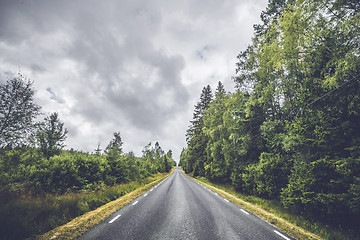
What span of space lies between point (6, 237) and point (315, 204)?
1135 cm

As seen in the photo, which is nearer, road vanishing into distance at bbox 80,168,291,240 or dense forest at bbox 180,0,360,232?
road vanishing into distance at bbox 80,168,291,240

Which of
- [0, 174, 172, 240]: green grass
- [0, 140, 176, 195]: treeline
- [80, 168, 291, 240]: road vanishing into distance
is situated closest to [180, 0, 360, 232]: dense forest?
[80, 168, 291, 240]: road vanishing into distance

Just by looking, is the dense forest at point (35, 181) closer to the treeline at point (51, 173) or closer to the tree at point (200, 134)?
the treeline at point (51, 173)

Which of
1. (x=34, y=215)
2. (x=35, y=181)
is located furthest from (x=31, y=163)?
(x=34, y=215)

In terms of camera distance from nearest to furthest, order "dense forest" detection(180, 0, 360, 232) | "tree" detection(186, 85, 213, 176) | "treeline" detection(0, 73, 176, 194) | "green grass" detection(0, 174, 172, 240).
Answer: "green grass" detection(0, 174, 172, 240) → "dense forest" detection(180, 0, 360, 232) → "treeline" detection(0, 73, 176, 194) → "tree" detection(186, 85, 213, 176)

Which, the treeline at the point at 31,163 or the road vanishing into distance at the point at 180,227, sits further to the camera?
the treeline at the point at 31,163

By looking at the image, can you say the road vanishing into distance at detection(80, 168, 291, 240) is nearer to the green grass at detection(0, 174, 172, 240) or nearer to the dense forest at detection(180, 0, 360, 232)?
the green grass at detection(0, 174, 172, 240)

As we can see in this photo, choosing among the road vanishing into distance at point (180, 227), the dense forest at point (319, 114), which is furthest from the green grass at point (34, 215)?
the dense forest at point (319, 114)

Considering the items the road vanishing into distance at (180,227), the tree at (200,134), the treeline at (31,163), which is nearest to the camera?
the road vanishing into distance at (180,227)

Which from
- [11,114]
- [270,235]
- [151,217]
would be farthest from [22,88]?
[270,235]

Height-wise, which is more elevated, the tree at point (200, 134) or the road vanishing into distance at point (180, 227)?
the tree at point (200, 134)

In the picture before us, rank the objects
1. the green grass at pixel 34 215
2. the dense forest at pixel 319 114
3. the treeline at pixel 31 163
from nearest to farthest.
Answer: the green grass at pixel 34 215 → the dense forest at pixel 319 114 → the treeline at pixel 31 163

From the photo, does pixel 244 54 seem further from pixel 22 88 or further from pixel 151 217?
pixel 22 88

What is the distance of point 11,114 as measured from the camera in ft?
28.6
